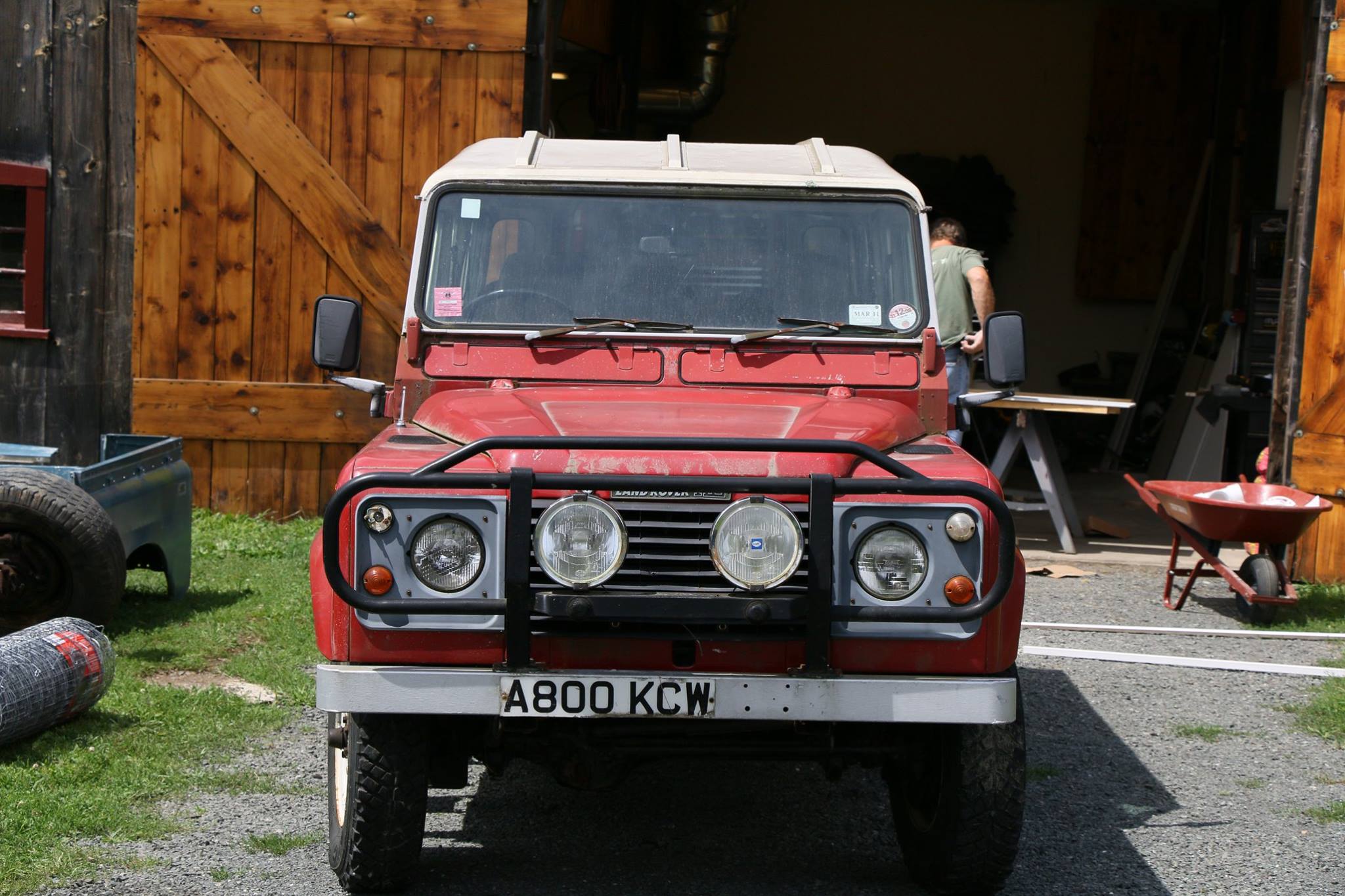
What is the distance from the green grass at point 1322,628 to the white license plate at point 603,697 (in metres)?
3.28

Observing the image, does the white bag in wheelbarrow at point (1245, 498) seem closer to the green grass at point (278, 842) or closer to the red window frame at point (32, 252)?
the green grass at point (278, 842)

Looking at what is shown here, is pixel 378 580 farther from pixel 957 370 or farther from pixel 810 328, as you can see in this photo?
pixel 957 370

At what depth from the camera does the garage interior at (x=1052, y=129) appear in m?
13.7

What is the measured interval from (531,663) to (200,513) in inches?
244

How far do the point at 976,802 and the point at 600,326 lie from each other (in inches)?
70.6

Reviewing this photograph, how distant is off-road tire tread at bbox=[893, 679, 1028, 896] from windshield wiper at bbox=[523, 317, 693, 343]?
1557 millimetres

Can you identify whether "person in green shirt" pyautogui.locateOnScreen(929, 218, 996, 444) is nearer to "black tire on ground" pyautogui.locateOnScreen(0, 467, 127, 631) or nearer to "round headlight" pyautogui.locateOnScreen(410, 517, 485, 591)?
"black tire on ground" pyautogui.locateOnScreen(0, 467, 127, 631)

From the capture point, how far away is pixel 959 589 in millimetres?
3520

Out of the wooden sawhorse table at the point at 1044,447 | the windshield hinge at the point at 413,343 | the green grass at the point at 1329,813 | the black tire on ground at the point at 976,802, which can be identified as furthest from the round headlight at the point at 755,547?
the wooden sawhorse table at the point at 1044,447

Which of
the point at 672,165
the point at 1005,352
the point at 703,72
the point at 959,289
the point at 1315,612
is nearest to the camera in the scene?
the point at 1005,352

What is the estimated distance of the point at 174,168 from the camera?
9.08 m

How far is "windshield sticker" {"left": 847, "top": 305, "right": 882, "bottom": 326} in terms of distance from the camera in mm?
4656

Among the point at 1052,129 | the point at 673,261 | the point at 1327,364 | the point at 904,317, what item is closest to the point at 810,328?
the point at 904,317

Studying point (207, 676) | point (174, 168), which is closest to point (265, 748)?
point (207, 676)
